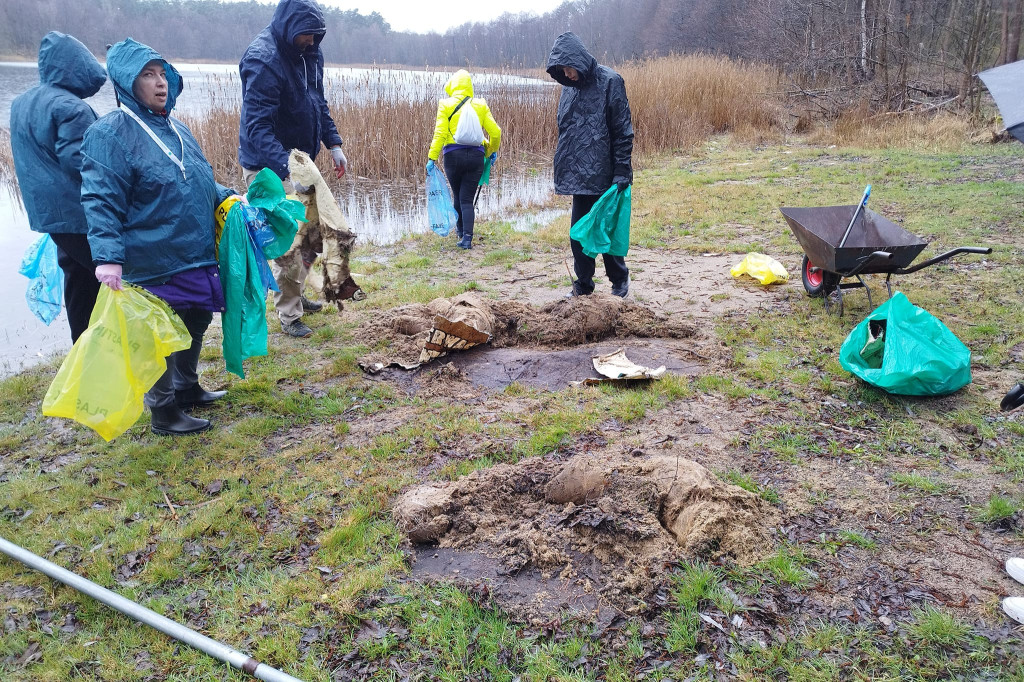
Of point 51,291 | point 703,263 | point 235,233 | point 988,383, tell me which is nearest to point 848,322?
point 988,383

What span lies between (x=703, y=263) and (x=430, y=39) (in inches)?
1529

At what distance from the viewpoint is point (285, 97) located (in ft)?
14.7

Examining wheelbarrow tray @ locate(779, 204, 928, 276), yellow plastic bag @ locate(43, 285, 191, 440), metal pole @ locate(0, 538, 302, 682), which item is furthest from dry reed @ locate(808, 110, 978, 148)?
metal pole @ locate(0, 538, 302, 682)

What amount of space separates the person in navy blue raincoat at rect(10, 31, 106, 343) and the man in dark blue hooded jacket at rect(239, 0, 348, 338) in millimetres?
929

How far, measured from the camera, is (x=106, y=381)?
9.39ft

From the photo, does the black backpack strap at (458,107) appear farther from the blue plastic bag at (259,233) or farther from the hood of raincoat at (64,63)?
the hood of raincoat at (64,63)

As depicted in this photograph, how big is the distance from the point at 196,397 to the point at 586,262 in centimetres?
304

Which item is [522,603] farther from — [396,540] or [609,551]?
[396,540]

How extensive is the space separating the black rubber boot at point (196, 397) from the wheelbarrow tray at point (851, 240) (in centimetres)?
429

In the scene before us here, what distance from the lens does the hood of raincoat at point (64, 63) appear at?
11.0ft

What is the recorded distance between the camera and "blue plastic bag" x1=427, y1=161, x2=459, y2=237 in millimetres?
7262

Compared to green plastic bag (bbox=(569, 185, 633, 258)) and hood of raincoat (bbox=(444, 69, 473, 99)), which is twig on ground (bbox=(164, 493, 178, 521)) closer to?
green plastic bag (bbox=(569, 185, 633, 258))

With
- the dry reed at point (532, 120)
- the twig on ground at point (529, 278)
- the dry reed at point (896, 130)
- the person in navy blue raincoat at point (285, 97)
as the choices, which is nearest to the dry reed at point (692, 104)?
the dry reed at point (532, 120)

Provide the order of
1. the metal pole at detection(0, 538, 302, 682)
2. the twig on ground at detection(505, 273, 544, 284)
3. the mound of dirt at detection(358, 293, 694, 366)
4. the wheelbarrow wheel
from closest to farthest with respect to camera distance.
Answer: the metal pole at detection(0, 538, 302, 682) < the mound of dirt at detection(358, 293, 694, 366) < the wheelbarrow wheel < the twig on ground at detection(505, 273, 544, 284)
